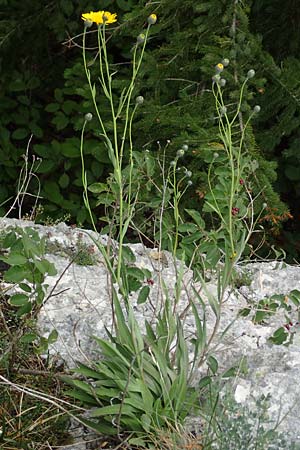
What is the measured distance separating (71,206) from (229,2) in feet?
7.29

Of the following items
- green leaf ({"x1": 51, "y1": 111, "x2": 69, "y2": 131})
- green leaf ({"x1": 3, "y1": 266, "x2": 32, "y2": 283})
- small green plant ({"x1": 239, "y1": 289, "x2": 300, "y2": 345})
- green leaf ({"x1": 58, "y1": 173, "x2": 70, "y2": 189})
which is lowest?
green leaf ({"x1": 58, "y1": 173, "x2": 70, "y2": 189})

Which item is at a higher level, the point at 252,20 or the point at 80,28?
the point at 252,20

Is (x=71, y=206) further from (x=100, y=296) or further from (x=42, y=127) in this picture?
(x=100, y=296)

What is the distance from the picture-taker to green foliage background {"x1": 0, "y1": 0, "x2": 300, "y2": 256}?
3.72 meters

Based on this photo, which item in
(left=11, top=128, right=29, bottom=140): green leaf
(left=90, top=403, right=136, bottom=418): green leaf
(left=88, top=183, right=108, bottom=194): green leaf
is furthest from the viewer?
(left=11, top=128, right=29, bottom=140): green leaf

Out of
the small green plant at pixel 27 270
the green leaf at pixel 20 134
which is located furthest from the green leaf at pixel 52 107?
the small green plant at pixel 27 270

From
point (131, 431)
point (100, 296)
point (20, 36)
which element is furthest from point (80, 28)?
point (131, 431)

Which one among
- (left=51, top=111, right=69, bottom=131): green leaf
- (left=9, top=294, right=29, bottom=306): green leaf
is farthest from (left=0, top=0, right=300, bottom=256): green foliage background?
(left=9, top=294, right=29, bottom=306): green leaf

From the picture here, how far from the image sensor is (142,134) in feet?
13.2

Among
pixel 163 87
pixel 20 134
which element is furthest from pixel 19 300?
pixel 20 134

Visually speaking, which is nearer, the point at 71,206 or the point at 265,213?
the point at 265,213

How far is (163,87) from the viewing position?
4.04 metres

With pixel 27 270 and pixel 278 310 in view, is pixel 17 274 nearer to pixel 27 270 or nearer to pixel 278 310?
pixel 27 270

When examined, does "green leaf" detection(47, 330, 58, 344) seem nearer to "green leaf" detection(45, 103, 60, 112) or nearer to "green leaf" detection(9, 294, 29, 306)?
"green leaf" detection(9, 294, 29, 306)
